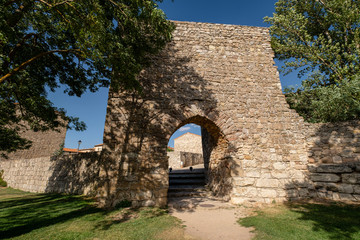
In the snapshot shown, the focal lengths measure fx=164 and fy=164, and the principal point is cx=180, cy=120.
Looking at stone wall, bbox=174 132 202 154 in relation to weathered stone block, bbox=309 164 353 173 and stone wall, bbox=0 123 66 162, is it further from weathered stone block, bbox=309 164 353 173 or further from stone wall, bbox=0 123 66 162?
weathered stone block, bbox=309 164 353 173

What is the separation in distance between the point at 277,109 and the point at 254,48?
122 inches

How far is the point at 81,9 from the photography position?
12.5 feet

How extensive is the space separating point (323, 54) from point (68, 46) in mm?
11251

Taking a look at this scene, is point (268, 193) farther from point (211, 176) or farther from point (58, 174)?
point (58, 174)

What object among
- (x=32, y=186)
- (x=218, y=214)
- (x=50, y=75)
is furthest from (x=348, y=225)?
(x=32, y=186)

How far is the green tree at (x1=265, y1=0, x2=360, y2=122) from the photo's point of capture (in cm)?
649

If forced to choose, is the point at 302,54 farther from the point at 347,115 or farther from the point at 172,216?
the point at 172,216

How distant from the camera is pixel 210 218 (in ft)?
14.5

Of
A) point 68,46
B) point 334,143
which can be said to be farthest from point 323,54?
point 68,46

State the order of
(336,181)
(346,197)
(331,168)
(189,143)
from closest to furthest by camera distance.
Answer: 1. (346,197)
2. (336,181)
3. (331,168)
4. (189,143)

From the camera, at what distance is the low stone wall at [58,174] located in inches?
310

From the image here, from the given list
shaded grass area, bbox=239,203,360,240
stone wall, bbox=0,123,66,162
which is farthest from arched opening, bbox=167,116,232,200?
stone wall, bbox=0,123,66,162

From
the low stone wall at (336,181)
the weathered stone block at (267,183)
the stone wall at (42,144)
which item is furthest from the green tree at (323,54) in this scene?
the stone wall at (42,144)

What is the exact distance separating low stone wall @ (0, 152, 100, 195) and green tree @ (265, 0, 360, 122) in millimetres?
10276
